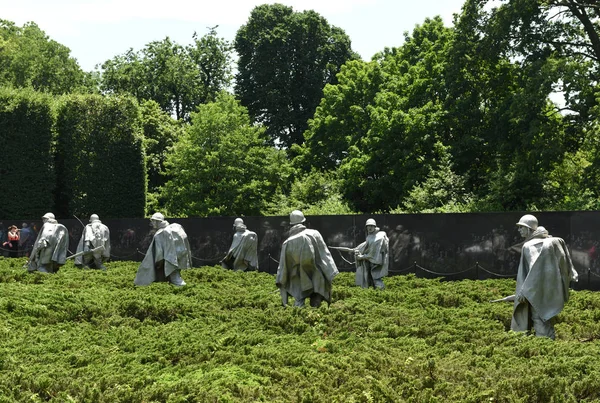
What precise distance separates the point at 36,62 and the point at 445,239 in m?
41.4

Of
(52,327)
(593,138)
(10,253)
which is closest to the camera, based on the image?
(52,327)

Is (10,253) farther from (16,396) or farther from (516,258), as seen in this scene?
(16,396)

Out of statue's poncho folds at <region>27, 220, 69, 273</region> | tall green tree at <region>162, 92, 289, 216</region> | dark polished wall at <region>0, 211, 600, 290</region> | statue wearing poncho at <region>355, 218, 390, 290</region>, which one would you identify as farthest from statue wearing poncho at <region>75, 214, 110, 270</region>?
tall green tree at <region>162, 92, 289, 216</region>

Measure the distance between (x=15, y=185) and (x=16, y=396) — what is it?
113 ft

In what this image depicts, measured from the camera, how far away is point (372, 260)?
1989cm

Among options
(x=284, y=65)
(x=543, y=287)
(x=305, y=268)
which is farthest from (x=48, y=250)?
(x=284, y=65)

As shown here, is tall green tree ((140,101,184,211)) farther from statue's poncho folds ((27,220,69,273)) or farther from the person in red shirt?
statue's poncho folds ((27,220,69,273))

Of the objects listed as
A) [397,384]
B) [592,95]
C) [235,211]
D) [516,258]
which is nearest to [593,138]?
[592,95]

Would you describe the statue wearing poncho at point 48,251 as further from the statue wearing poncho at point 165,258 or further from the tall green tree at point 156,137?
the tall green tree at point 156,137

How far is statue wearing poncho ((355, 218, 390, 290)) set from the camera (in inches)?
783

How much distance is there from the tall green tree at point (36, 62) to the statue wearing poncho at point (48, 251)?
3399 centimetres

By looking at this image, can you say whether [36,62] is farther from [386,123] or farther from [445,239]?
[445,239]

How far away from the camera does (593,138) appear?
3081 centimetres

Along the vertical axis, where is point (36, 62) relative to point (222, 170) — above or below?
above
